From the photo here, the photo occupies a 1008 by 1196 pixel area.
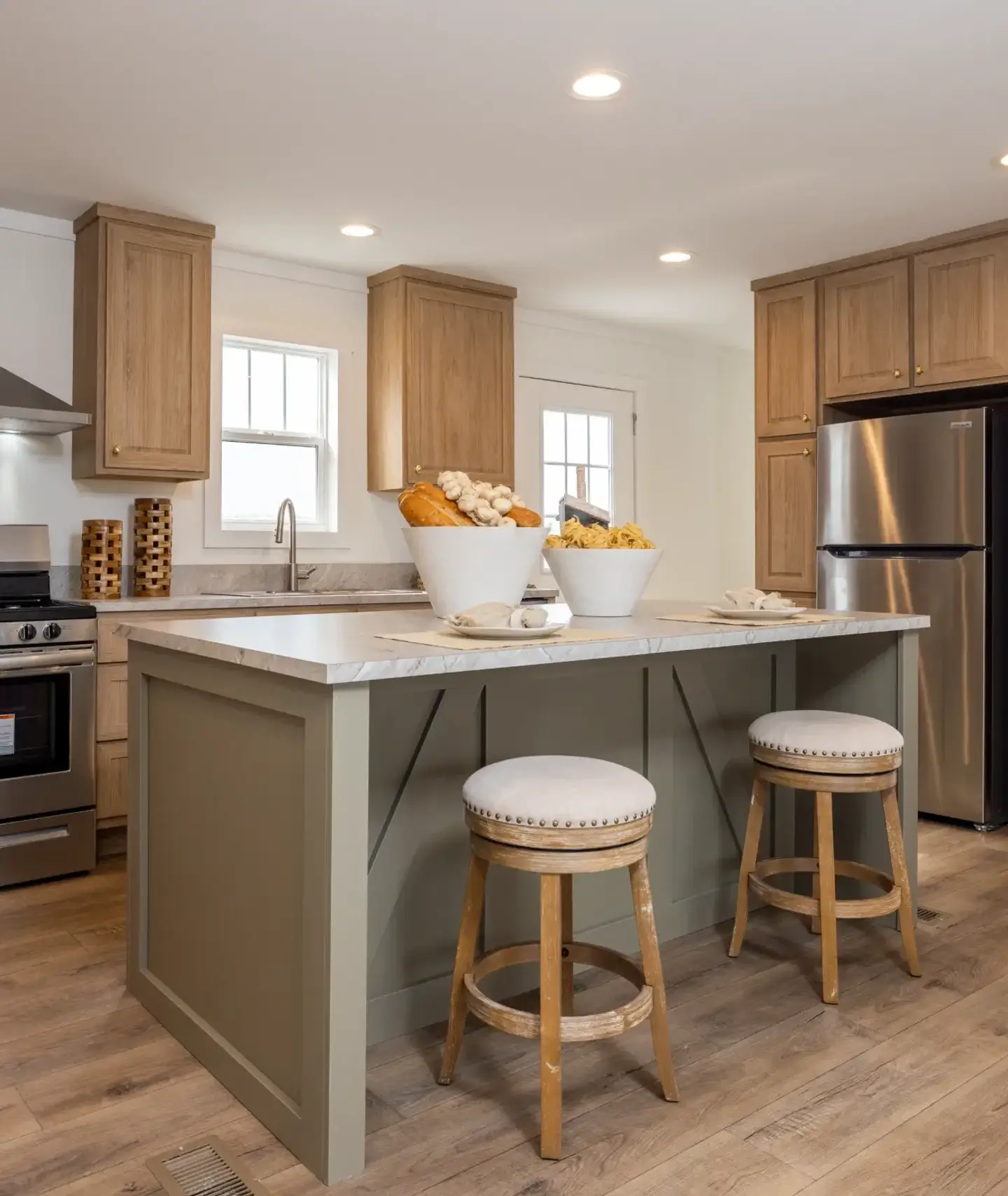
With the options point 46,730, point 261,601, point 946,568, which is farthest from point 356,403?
point 946,568

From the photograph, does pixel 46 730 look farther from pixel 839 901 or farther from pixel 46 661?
pixel 839 901

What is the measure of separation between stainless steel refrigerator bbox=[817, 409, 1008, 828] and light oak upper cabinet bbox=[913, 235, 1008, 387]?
0.76 ft

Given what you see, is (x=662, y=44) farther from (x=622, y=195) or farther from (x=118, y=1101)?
(x=118, y=1101)

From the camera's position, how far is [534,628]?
6.12 feet

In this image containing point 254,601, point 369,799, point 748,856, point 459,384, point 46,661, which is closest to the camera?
point 369,799

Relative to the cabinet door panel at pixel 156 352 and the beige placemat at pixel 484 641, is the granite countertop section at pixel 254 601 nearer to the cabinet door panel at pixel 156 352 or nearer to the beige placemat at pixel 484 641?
the cabinet door panel at pixel 156 352

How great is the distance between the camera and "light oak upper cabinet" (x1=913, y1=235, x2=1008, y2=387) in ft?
13.0

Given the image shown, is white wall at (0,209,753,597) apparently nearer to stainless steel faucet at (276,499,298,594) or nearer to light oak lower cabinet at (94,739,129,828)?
stainless steel faucet at (276,499,298,594)

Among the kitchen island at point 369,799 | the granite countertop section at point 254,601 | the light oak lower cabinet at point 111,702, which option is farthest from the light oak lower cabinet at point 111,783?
the kitchen island at point 369,799

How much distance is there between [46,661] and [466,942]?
2.10 m

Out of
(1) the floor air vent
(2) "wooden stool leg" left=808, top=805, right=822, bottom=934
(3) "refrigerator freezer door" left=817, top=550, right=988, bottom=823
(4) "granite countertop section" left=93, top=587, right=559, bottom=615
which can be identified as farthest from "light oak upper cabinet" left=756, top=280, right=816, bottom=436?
(1) the floor air vent

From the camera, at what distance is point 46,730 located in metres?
3.38

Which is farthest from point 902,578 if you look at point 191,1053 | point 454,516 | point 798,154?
point 191,1053

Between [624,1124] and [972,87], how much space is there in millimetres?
2856
